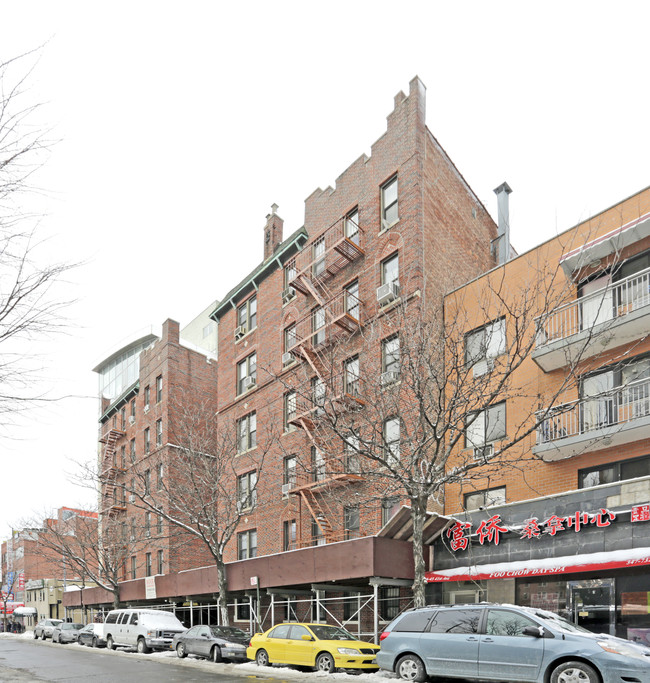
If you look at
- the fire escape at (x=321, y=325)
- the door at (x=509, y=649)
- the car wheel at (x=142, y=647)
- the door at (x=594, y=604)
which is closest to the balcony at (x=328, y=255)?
the fire escape at (x=321, y=325)

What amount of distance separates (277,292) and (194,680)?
66.2ft

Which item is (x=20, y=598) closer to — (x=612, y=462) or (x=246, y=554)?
(x=246, y=554)

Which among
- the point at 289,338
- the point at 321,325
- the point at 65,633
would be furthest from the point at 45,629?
the point at 321,325

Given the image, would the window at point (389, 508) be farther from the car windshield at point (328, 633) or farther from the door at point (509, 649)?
the door at point (509, 649)

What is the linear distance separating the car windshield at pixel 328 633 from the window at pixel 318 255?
15.4 m

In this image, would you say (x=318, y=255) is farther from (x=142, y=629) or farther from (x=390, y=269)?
(x=142, y=629)

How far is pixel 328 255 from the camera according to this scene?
29.8 metres

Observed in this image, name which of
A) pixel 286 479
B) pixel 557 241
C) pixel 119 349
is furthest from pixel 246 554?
pixel 119 349

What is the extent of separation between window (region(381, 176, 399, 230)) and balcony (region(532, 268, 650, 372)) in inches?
338

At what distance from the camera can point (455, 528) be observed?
67.6ft

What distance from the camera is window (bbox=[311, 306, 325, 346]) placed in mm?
29469

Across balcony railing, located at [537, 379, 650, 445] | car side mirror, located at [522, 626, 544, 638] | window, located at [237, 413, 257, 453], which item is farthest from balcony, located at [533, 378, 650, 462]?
window, located at [237, 413, 257, 453]

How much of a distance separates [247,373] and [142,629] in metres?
12.5

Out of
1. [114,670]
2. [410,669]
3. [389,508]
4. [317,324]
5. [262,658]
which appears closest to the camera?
[410,669]
